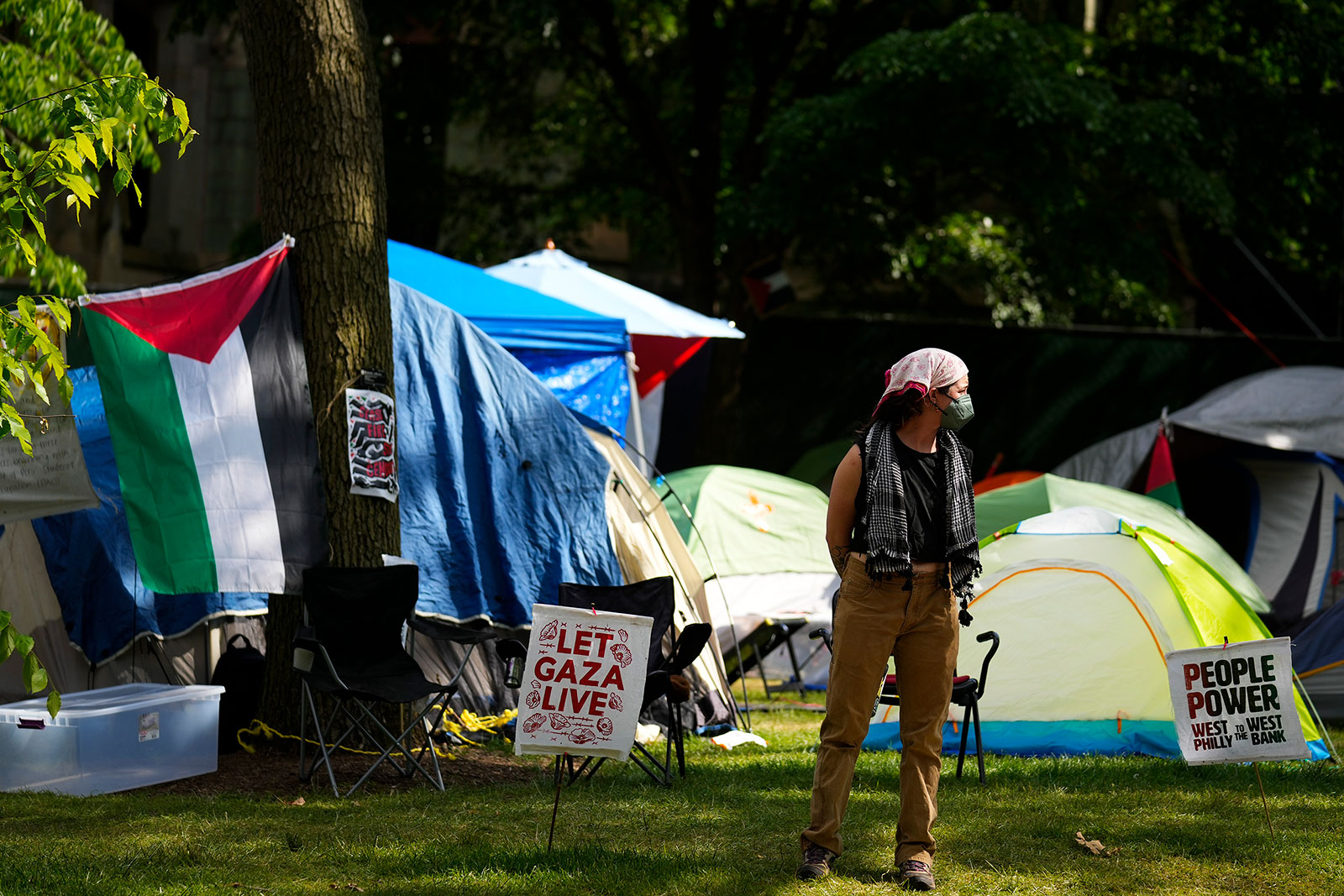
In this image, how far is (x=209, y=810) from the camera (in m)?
4.93

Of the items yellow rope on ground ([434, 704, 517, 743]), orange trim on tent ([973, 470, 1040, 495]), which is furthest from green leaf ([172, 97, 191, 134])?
orange trim on tent ([973, 470, 1040, 495])

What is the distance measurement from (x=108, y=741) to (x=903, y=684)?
10.6 ft

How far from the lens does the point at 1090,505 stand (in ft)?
29.6

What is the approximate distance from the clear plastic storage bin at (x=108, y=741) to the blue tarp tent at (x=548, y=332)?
3.05 meters

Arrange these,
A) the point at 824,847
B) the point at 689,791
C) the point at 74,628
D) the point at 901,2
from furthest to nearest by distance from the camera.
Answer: the point at 901,2 → the point at 74,628 → the point at 689,791 → the point at 824,847

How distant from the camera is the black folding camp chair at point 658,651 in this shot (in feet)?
18.3

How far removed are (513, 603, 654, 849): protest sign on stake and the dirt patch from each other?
55.5 inches

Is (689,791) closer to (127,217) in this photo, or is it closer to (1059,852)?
(1059,852)

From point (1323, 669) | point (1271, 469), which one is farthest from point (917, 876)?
point (1271, 469)

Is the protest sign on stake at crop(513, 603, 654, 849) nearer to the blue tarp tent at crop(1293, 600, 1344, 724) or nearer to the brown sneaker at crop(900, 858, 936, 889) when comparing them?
the brown sneaker at crop(900, 858, 936, 889)

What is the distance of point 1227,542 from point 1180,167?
329 centimetres

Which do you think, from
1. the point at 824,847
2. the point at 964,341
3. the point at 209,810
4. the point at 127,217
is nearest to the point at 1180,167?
the point at 964,341

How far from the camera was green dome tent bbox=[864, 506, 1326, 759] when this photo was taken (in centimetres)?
642

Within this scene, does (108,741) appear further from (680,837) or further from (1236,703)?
(1236,703)
